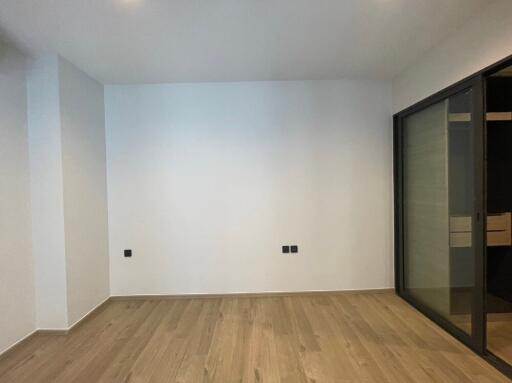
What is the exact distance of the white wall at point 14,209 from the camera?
2.46 metres

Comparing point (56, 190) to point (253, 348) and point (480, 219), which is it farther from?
point (480, 219)

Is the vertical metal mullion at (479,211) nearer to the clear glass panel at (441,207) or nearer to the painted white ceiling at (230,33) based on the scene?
the clear glass panel at (441,207)

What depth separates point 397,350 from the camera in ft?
7.89

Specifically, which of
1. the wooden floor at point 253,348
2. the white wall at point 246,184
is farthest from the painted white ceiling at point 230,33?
the wooden floor at point 253,348

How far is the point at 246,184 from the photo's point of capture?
359cm

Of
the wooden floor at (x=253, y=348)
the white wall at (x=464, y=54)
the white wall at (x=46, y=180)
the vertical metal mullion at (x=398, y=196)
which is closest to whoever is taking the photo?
the white wall at (x=464, y=54)

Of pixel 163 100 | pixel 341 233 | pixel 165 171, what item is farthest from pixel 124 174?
pixel 341 233

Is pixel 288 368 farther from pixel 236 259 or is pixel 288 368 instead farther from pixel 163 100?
pixel 163 100

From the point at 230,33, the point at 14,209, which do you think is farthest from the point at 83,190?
the point at 230,33

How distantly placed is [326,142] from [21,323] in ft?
11.7

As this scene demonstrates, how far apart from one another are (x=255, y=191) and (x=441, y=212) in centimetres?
193

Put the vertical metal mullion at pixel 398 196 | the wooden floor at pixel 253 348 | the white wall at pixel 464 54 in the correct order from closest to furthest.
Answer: the white wall at pixel 464 54
the wooden floor at pixel 253 348
the vertical metal mullion at pixel 398 196

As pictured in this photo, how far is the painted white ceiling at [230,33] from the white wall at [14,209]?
1.13 feet

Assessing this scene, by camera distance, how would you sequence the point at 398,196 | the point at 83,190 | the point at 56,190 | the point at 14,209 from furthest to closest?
the point at 398,196 < the point at 83,190 < the point at 56,190 < the point at 14,209
